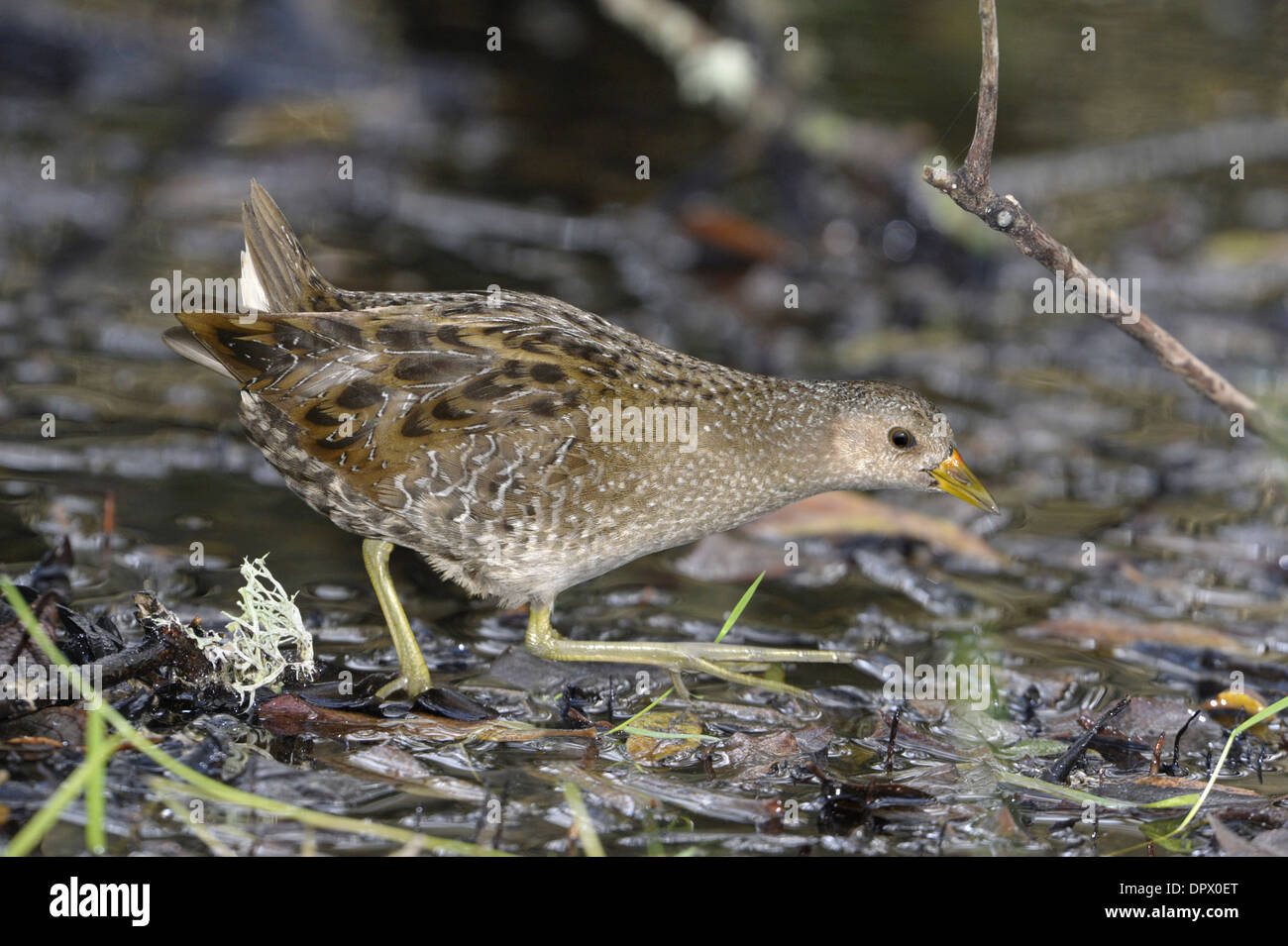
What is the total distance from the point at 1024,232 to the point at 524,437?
57.7 inches

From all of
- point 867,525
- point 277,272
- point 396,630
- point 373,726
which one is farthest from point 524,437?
point 867,525

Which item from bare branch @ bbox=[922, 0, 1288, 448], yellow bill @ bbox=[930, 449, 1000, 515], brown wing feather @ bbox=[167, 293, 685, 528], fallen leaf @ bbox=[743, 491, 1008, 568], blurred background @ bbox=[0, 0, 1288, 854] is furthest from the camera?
fallen leaf @ bbox=[743, 491, 1008, 568]

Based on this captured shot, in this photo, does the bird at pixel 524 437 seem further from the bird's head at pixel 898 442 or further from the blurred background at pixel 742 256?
the blurred background at pixel 742 256

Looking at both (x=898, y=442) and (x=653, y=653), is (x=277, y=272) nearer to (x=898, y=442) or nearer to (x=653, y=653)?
(x=653, y=653)

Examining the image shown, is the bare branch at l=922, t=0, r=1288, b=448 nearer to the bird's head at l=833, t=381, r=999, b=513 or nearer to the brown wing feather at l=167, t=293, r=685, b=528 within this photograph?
the bird's head at l=833, t=381, r=999, b=513

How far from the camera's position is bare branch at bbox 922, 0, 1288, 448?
12.5 feet

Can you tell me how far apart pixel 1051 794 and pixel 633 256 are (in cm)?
486

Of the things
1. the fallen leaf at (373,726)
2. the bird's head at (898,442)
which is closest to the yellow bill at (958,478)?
the bird's head at (898,442)

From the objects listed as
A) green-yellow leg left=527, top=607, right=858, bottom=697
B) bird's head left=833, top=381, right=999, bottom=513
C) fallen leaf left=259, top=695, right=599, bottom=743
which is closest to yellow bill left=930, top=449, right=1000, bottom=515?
bird's head left=833, top=381, right=999, bottom=513

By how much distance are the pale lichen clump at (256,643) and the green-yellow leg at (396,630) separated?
26cm

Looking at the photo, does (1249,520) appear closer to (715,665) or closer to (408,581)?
Answer: (715,665)

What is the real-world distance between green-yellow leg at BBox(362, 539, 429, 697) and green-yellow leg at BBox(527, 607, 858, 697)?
35 cm

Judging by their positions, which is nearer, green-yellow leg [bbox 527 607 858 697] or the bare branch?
the bare branch

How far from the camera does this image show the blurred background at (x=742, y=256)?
4871 millimetres
